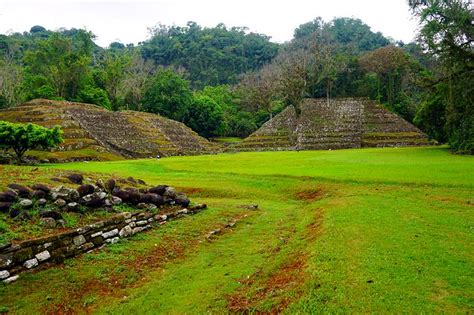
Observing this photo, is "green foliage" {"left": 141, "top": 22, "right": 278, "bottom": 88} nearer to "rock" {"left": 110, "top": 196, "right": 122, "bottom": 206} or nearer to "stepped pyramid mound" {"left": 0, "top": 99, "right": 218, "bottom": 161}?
"stepped pyramid mound" {"left": 0, "top": 99, "right": 218, "bottom": 161}

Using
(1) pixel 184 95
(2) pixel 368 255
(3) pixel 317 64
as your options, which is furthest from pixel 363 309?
(3) pixel 317 64

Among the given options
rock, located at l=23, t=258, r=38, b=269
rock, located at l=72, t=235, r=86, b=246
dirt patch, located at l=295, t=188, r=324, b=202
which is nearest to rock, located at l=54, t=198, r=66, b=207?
rock, located at l=72, t=235, r=86, b=246

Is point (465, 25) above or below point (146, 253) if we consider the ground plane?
above

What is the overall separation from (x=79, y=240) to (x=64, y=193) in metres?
2.01

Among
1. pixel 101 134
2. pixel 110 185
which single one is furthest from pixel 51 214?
pixel 101 134

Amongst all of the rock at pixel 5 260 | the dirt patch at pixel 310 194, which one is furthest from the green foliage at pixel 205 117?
the rock at pixel 5 260

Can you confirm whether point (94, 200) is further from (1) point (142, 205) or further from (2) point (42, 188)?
(1) point (142, 205)

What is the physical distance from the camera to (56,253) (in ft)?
31.3

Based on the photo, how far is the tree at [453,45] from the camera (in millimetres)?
31016

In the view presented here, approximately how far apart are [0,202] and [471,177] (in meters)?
21.3

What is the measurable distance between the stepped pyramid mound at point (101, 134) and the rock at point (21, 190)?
36.7 m

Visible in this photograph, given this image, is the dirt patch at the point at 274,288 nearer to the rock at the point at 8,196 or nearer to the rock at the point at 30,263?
the rock at the point at 30,263

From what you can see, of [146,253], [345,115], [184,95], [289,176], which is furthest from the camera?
[184,95]

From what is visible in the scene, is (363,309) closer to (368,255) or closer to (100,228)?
(368,255)
